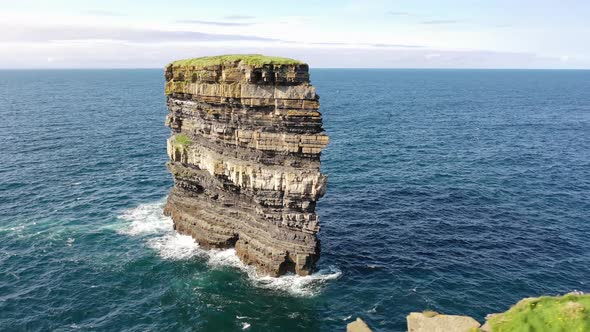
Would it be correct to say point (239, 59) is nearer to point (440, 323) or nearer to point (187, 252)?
point (187, 252)

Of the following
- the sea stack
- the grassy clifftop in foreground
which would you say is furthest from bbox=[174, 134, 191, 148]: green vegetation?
the grassy clifftop in foreground

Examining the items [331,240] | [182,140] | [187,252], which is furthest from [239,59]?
[331,240]

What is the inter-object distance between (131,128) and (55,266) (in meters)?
76.7

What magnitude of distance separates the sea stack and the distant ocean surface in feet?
11.6

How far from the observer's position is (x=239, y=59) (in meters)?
49.2

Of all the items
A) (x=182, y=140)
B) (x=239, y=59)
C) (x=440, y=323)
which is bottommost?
(x=440, y=323)

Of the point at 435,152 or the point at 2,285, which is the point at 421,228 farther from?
the point at 2,285

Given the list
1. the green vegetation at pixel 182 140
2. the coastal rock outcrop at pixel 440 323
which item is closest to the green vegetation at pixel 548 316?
the coastal rock outcrop at pixel 440 323

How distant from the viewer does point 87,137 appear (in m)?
109

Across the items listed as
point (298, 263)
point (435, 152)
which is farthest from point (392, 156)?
A: point (298, 263)

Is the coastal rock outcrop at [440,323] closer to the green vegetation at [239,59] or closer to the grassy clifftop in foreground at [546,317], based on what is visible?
the grassy clifftop in foreground at [546,317]

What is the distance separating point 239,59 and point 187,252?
24.6m

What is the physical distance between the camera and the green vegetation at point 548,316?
89.1ft

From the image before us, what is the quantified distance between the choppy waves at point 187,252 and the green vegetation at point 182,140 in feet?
40.2
